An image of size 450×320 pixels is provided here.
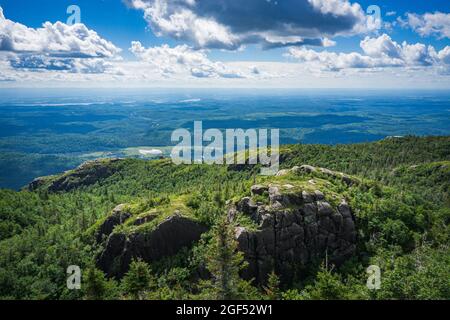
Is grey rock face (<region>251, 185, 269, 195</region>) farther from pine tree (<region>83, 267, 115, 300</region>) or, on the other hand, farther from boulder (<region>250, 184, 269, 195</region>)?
pine tree (<region>83, 267, 115, 300</region>)

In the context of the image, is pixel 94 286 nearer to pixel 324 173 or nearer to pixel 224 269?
pixel 224 269

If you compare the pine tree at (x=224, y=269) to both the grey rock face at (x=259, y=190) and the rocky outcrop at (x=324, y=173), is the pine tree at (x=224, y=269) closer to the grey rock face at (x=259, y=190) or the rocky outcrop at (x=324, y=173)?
the grey rock face at (x=259, y=190)

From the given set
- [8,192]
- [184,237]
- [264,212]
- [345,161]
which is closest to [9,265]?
[184,237]

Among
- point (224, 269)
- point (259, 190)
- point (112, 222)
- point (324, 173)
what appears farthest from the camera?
point (324, 173)

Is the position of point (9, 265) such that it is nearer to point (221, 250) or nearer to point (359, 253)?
point (221, 250)

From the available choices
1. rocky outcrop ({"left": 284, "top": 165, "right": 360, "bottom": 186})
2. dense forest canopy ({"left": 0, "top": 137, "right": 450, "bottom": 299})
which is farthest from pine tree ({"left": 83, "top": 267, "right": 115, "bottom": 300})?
rocky outcrop ({"left": 284, "top": 165, "right": 360, "bottom": 186})

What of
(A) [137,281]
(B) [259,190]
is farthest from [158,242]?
(B) [259,190]
